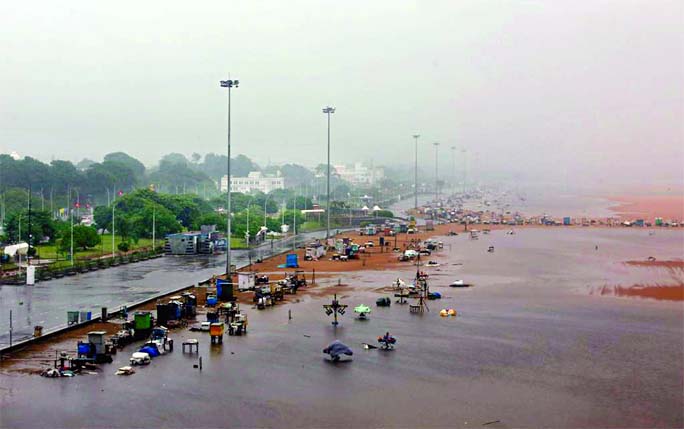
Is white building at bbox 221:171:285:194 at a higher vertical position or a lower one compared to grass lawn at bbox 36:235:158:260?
higher

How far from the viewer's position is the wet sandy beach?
15.3m

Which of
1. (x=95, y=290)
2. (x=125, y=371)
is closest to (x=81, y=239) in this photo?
(x=95, y=290)

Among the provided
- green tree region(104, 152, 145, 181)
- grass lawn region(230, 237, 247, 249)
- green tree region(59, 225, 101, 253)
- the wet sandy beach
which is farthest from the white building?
the wet sandy beach

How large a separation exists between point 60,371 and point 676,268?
32.5m

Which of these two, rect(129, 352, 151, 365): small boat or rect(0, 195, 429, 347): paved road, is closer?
rect(129, 352, 151, 365): small boat

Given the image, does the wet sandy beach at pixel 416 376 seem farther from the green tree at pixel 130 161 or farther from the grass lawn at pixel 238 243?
the green tree at pixel 130 161

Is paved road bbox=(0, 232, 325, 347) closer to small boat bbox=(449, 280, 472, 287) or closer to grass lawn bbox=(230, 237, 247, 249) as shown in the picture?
grass lawn bbox=(230, 237, 247, 249)

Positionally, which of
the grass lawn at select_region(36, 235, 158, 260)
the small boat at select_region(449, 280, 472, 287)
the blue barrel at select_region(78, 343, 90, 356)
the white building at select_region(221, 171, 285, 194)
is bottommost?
the blue barrel at select_region(78, 343, 90, 356)

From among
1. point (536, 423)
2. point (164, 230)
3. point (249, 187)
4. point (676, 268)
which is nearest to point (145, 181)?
point (249, 187)

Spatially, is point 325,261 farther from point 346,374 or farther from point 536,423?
point 536,423

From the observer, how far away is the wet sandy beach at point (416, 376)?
1529 cm

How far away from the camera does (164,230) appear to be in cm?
5684

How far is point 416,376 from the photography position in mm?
18281

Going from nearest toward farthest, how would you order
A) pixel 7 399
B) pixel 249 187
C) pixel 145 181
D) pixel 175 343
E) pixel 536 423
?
pixel 536 423 < pixel 7 399 < pixel 175 343 < pixel 145 181 < pixel 249 187
